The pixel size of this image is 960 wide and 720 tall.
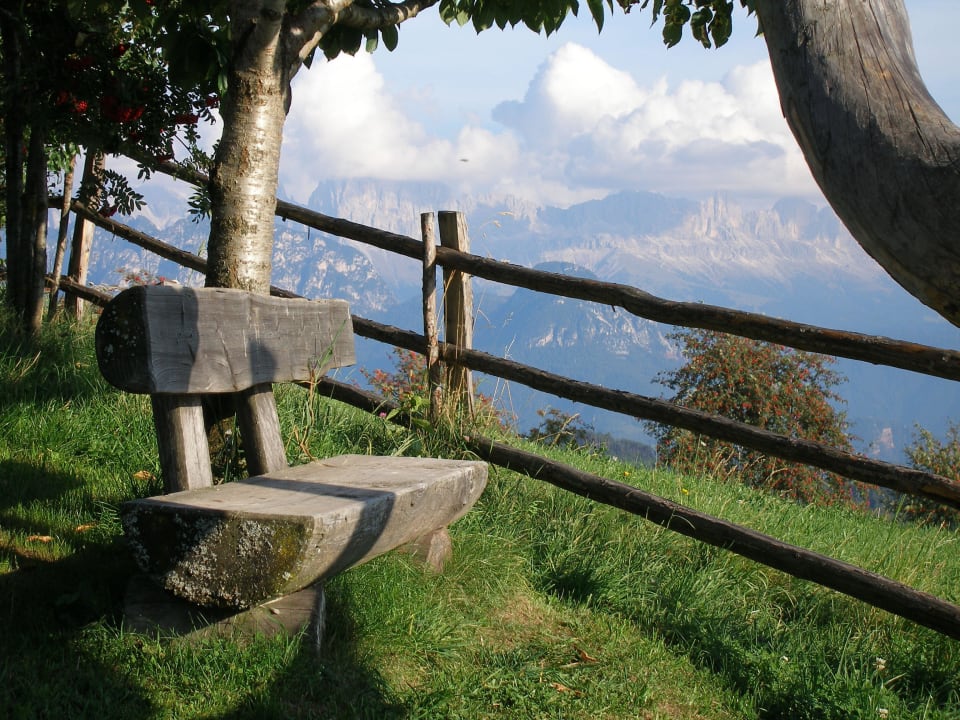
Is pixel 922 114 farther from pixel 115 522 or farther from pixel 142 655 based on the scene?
pixel 115 522

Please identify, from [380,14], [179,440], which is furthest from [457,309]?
[179,440]

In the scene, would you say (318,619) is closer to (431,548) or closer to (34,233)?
(431,548)

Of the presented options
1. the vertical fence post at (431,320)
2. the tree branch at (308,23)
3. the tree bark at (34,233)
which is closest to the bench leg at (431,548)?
the vertical fence post at (431,320)

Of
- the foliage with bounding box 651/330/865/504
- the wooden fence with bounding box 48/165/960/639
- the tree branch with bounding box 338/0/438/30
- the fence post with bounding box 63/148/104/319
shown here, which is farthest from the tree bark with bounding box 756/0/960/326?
the foliage with bounding box 651/330/865/504

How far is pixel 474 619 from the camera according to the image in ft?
9.77

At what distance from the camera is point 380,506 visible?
92.7 inches

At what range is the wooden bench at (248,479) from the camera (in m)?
2.12

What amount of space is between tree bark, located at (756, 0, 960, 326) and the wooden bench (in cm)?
150


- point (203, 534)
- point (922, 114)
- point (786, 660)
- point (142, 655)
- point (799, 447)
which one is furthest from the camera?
point (799, 447)

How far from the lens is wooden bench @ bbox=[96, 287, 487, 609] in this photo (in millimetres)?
2123

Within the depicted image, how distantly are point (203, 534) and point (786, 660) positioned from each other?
2.12 metres

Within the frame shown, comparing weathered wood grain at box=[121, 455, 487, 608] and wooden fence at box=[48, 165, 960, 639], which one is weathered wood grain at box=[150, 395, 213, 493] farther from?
wooden fence at box=[48, 165, 960, 639]

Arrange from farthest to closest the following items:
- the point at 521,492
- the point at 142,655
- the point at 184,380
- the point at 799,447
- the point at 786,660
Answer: the point at 521,492 < the point at 799,447 < the point at 786,660 < the point at 184,380 < the point at 142,655

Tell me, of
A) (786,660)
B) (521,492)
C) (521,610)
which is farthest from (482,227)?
(786,660)
